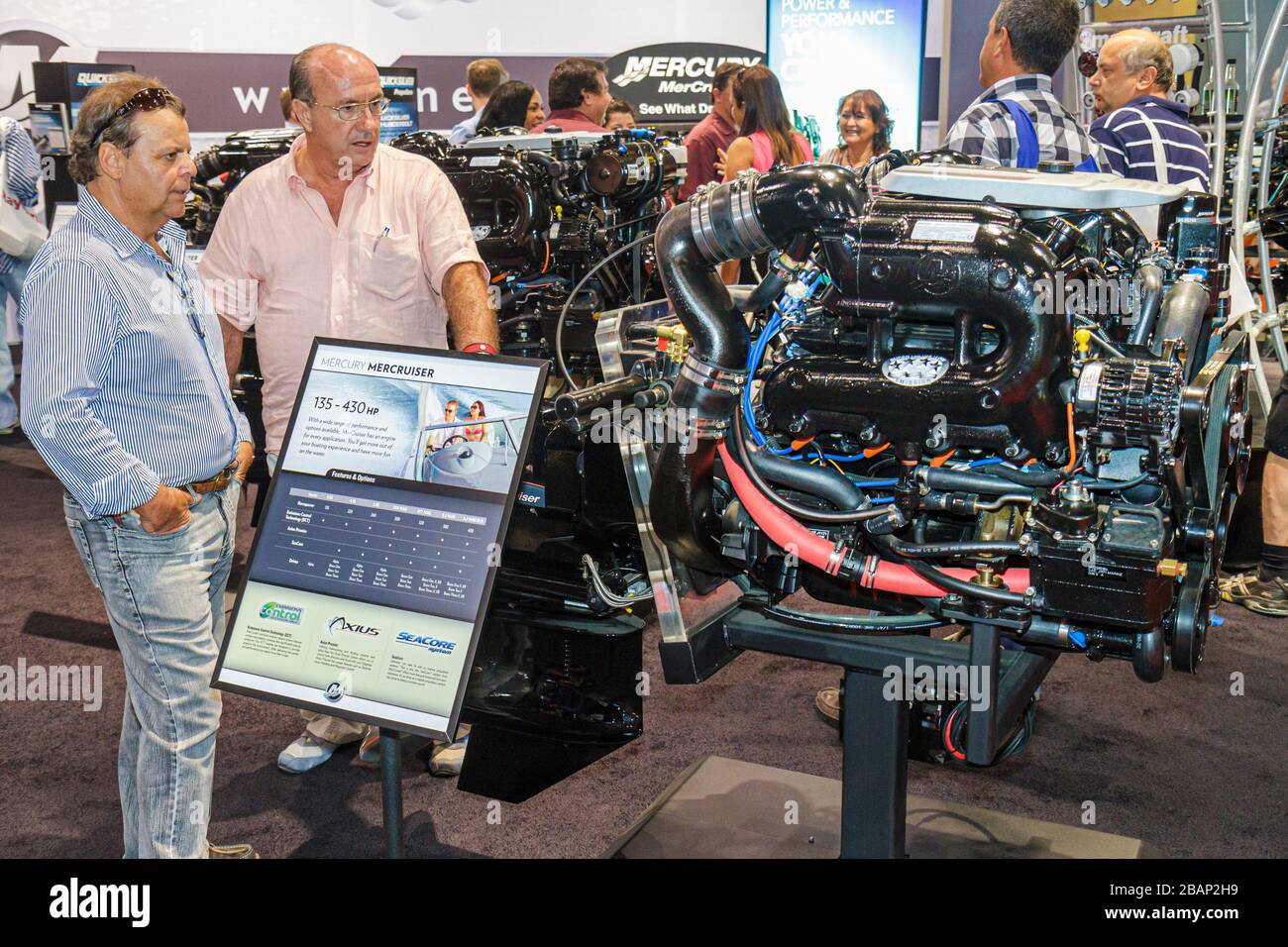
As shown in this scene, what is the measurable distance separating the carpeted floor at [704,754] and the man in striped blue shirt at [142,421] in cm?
67

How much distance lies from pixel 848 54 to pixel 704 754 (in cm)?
550

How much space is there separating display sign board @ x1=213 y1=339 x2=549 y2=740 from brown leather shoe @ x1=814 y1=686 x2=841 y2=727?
5.97 feet

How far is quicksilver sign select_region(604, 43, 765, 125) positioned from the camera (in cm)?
970

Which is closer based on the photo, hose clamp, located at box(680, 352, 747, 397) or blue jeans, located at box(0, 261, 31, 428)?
hose clamp, located at box(680, 352, 747, 397)

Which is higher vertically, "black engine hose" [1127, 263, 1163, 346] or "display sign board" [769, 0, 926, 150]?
"display sign board" [769, 0, 926, 150]

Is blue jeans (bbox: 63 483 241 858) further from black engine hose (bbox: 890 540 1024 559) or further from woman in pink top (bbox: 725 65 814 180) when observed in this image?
woman in pink top (bbox: 725 65 814 180)

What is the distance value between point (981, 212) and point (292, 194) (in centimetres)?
186

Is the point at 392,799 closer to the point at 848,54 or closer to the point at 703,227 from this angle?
the point at 703,227

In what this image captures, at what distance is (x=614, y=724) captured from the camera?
2.99 m

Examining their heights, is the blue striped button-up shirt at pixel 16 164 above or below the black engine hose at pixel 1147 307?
above

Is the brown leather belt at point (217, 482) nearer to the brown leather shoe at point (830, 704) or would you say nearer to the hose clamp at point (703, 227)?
the hose clamp at point (703, 227)

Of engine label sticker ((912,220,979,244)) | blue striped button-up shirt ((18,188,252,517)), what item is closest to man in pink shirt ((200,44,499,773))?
blue striped button-up shirt ((18,188,252,517))

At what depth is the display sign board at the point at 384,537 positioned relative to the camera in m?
2.14
